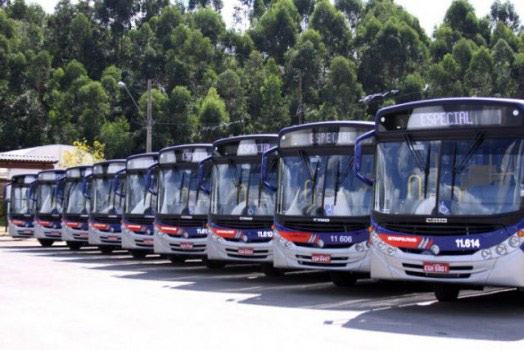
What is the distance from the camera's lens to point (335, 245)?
1531 centimetres

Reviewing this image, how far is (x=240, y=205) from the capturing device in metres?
18.6

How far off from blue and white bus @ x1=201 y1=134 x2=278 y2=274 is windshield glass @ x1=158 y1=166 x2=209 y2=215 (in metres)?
1.76

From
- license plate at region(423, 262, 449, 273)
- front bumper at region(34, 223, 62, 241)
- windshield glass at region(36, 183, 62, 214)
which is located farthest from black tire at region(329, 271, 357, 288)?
front bumper at region(34, 223, 62, 241)

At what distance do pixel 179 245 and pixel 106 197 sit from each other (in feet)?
22.2

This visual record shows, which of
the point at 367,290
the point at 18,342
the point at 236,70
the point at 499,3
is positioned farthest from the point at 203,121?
the point at 18,342

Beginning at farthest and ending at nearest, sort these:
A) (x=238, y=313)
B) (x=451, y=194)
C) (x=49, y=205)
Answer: (x=49, y=205) < (x=451, y=194) < (x=238, y=313)

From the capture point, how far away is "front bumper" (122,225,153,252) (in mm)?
23750

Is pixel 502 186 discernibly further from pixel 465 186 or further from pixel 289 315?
pixel 289 315

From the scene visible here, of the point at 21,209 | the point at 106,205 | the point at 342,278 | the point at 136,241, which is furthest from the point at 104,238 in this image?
the point at 342,278

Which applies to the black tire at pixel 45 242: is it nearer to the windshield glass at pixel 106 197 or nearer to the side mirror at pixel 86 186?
the side mirror at pixel 86 186

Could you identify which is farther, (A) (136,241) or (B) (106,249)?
(B) (106,249)

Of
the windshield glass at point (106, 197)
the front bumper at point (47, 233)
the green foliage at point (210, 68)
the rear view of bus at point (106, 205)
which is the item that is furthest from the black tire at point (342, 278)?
the green foliage at point (210, 68)

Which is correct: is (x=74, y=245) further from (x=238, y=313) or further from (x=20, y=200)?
(x=238, y=313)

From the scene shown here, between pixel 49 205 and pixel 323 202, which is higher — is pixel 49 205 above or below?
above
